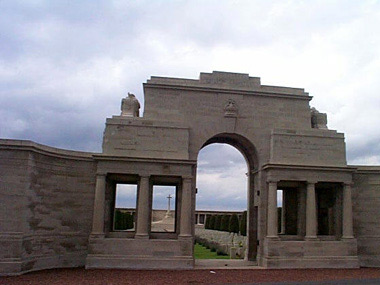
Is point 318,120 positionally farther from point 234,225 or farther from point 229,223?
point 229,223

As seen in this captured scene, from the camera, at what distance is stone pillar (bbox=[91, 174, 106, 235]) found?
22.1 meters

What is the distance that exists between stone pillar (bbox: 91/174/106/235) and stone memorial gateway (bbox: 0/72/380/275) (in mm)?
56

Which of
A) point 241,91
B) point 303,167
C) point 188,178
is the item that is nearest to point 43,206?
point 188,178

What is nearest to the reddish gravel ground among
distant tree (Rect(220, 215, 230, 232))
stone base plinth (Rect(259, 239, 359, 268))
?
stone base plinth (Rect(259, 239, 359, 268))

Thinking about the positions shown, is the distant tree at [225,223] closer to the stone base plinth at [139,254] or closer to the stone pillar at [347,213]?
the stone pillar at [347,213]

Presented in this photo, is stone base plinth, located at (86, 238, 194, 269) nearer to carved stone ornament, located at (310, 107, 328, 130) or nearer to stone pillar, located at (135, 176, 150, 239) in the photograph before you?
stone pillar, located at (135, 176, 150, 239)

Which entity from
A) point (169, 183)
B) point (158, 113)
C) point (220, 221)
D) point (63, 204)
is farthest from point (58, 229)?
point (220, 221)

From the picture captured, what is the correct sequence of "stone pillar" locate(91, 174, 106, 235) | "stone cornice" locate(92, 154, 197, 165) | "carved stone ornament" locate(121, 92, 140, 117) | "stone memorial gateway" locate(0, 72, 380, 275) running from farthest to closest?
"carved stone ornament" locate(121, 92, 140, 117)
"stone cornice" locate(92, 154, 197, 165)
"stone pillar" locate(91, 174, 106, 235)
"stone memorial gateway" locate(0, 72, 380, 275)

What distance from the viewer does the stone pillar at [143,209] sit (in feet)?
73.2

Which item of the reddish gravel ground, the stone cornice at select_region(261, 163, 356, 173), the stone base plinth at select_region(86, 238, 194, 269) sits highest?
the stone cornice at select_region(261, 163, 356, 173)

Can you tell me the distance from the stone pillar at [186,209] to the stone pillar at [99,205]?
14.7 ft

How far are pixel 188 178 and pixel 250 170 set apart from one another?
564 centimetres

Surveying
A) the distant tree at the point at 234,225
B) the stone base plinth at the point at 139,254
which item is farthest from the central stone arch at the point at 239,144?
the distant tree at the point at 234,225

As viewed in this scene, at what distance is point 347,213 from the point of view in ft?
79.0
